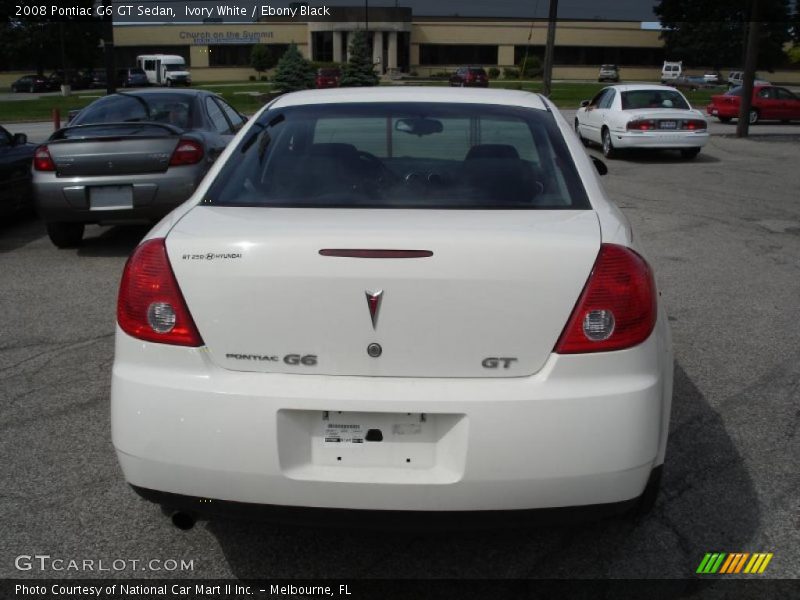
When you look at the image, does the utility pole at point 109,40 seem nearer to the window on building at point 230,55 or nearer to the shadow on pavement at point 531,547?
the shadow on pavement at point 531,547

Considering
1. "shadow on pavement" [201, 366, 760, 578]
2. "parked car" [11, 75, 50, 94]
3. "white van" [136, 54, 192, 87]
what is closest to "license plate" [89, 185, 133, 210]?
"shadow on pavement" [201, 366, 760, 578]

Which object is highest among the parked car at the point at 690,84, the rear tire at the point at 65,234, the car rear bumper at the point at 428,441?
the car rear bumper at the point at 428,441

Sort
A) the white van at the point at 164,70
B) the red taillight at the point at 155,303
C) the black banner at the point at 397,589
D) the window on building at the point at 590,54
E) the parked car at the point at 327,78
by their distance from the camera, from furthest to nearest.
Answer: the window on building at the point at 590,54
the white van at the point at 164,70
the parked car at the point at 327,78
the black banner at the point at 397,589
the red taillight at the point at 155,303

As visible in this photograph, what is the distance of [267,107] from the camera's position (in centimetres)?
385

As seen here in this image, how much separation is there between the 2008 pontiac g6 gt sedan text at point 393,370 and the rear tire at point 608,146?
15622mm

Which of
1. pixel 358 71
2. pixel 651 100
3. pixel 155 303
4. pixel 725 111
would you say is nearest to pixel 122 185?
pixel 155 303

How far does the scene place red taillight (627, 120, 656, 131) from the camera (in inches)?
659

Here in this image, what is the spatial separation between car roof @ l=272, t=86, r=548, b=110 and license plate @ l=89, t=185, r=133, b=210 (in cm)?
405

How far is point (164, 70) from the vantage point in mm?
64188

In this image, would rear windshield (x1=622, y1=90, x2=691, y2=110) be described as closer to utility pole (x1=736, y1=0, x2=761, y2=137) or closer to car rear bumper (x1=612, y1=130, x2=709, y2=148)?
car rear bumper (x1=612, y1=130, x2=709, y2=148)

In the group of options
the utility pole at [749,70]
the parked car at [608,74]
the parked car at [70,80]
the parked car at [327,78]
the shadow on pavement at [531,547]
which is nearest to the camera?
the shadow on pavement at [531,547]

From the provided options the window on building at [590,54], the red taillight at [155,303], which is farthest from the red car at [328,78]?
the red taillight at [155,303]

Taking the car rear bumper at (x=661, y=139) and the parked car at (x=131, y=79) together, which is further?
the parked car at (x=131, y=79)

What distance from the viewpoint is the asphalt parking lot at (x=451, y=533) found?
302 centimetres
